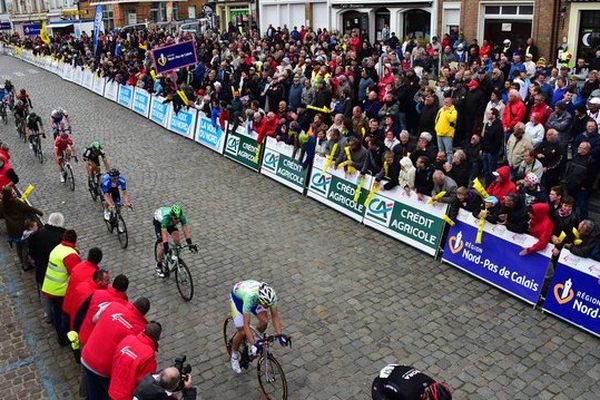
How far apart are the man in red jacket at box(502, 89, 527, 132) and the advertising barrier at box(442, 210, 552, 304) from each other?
3.41 m

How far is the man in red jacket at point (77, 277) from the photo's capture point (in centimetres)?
771

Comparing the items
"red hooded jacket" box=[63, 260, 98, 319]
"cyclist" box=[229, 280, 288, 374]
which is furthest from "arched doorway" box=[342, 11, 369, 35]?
"cyclist" box=[229, 280, 288, 374]

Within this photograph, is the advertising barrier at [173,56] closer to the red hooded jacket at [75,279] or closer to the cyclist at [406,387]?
the red hooded jacket at [75,279]

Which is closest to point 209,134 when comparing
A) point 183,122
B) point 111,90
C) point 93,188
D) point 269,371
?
point 183,122

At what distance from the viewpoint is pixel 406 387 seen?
545cm

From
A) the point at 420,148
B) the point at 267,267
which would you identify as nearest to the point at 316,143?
the point at 420,148

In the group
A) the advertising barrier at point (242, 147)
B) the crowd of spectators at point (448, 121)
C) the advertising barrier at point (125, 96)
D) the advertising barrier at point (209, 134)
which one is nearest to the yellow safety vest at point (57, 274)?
the crowd of spectators at point (448, 121)

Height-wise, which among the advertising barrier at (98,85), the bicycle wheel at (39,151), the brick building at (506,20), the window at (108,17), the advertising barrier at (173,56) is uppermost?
the window at (108,17)

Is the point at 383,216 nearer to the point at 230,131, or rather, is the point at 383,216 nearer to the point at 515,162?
the point at 515,162

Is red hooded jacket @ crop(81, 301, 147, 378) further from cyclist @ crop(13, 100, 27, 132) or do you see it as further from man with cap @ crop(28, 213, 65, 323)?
cyclist @ crop(13, 100, 27, 132)

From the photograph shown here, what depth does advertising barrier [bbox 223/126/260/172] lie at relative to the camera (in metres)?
15.6

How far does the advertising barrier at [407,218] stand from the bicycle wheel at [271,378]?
448cm

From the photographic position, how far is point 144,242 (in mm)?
11828

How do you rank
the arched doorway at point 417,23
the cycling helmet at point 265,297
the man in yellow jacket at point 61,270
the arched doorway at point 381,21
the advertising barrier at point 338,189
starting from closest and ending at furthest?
the cycling helmet at point 265,297, the man in yellow jacket at point 61,270, the advertising barrier at point 338,189, the arched doorway at point 417,23, the arched doorway at point 381,21
